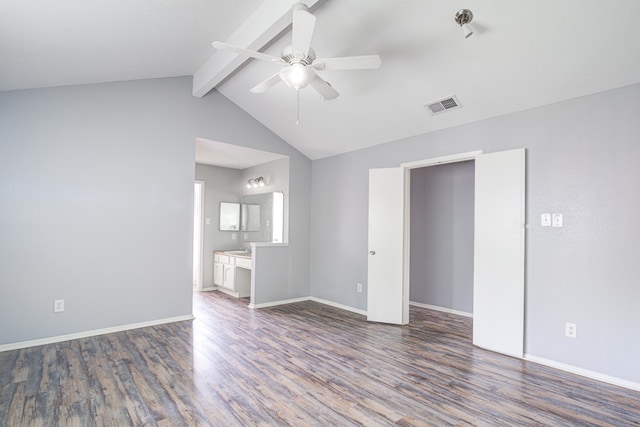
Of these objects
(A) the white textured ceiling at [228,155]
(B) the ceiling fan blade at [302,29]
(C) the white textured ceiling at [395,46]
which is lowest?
(A) the white textured ceiling at [228,155]

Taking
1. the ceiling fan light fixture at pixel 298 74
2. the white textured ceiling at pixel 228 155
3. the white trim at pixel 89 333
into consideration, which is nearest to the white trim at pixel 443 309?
the white textured ceiling at pixel 228 155

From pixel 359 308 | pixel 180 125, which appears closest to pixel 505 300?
pixel 359 308

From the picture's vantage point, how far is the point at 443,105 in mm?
3488

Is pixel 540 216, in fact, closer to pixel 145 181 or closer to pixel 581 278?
pixel 581 278

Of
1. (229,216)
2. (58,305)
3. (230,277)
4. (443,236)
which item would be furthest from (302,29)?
(229,216)

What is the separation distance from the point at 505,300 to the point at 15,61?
4.79 meters

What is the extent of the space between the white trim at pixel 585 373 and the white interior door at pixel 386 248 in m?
1.48

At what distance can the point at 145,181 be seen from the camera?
13.0ft

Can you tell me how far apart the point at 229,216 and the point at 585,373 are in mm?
5568

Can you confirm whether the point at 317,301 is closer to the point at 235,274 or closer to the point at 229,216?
the point at 235,274

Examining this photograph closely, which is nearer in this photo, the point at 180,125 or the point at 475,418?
the point at 475,418

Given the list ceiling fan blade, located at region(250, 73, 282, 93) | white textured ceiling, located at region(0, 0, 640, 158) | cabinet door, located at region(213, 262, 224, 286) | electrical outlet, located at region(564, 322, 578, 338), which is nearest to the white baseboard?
cabinet door, located at region(213, 262, 224, 286)

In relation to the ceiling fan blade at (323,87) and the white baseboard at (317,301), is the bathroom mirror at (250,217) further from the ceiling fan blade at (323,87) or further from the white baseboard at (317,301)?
the ceiling fan blade at (323,87)

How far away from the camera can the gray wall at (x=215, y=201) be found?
617 cm
